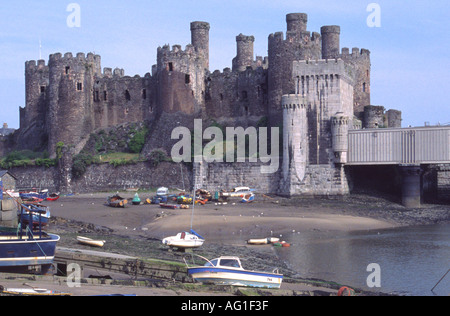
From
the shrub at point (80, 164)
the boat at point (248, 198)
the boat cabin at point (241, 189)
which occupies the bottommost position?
the boat at point (248, 198)

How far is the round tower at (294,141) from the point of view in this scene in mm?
51219

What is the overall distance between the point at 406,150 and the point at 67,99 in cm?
2984

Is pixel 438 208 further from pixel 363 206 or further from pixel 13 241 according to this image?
pixel 13 241

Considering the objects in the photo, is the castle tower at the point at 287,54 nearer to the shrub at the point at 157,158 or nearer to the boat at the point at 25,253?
the shrub at the point at 157,158

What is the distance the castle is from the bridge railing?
1289mm

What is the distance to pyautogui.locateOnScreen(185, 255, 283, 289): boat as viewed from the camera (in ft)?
81.3

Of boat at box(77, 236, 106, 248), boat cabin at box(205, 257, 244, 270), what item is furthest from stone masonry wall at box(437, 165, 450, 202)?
boat cabin at box(205, 257, 244, 270)

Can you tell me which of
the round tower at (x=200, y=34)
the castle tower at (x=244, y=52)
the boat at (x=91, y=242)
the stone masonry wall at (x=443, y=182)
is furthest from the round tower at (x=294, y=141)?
the boat at (x=91, y=242)

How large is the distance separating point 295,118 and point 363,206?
26.9ft

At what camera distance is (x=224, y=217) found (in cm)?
4322

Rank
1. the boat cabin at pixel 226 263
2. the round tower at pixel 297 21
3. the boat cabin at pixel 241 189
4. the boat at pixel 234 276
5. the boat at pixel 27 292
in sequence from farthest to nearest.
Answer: the round tower at pixel 297 21
the boat cabin at pixel 241 189
the boat cabin at pixel 226 263
the boat at pixel 234 276
the boat at pixel 27 292

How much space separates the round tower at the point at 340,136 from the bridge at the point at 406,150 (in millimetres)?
691

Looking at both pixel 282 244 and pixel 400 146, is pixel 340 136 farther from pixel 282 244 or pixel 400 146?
pixel 282 244
